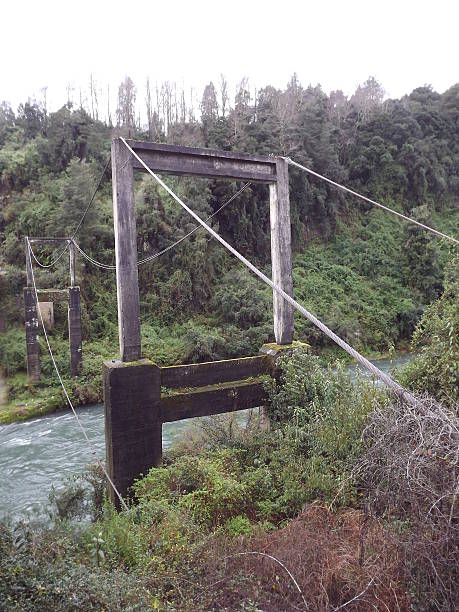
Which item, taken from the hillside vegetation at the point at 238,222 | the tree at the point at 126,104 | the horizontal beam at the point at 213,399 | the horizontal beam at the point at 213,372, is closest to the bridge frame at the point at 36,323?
the hillside vegetation at the point at 238,222

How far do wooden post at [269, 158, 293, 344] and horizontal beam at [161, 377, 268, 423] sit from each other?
0.85 m

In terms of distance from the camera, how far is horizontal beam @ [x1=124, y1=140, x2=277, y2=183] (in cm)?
503

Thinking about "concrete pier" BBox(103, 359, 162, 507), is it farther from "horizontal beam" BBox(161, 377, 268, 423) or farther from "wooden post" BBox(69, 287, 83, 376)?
"wooden post" BBox(69, 287, 83, 376)

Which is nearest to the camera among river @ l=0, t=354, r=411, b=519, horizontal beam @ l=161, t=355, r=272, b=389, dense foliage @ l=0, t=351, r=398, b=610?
dense foliage @ l=0, t=351, r=398, b=610

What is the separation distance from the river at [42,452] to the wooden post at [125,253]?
259 centimetres

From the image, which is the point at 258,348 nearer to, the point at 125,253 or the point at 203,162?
the point at 203,162

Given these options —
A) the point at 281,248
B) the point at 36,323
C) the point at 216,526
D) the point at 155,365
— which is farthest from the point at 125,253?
the point at 36,323

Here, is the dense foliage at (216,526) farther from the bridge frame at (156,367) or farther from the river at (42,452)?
the river at (42,452)

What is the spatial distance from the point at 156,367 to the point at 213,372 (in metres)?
0.90

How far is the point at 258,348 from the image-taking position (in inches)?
670

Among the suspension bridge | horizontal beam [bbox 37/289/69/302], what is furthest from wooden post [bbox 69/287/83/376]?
the suspension bridge

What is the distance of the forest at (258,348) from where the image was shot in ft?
8.00

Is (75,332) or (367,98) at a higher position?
(367,98)

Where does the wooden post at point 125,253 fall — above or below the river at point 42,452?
above
